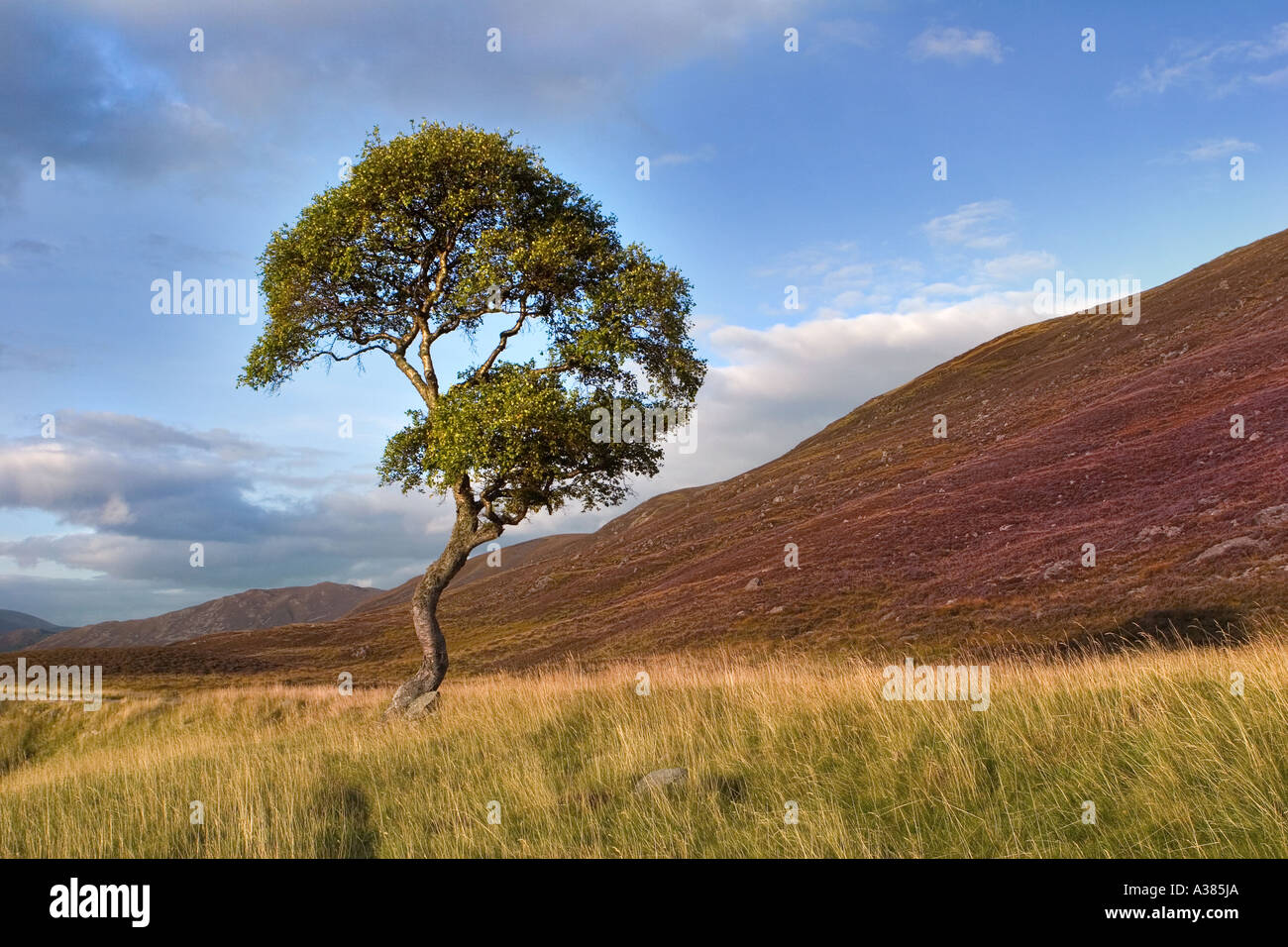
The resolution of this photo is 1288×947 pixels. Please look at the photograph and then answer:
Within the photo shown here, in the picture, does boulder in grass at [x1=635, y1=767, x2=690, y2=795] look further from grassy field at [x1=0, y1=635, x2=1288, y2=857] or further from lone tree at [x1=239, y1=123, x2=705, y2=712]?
lone tree at [x1=239, y1=123, x2=705, y2=712]

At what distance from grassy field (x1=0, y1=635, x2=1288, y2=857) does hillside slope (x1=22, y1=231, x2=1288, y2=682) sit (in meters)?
19.2

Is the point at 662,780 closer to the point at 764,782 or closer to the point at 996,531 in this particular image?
the point at 764,782

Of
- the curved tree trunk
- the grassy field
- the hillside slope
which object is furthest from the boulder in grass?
the hillside slope

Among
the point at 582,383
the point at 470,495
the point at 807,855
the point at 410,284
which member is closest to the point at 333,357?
the point at 410,284

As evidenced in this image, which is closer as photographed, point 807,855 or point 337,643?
point 807,855

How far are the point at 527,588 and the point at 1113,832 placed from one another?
100845 mm

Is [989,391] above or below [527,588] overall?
above

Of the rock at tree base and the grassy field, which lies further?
the rock at tree base

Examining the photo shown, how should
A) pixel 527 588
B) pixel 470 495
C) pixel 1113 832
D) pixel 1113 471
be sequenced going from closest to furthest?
1. pixel 1113 832
2. pixel 470 495
3. pixel 1113 471
4. pixel 527 588

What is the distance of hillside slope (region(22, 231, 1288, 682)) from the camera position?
3039 centimetres

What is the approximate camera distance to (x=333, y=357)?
22.5 meters

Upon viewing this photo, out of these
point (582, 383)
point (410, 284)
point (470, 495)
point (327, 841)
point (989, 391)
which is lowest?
point (327, 841)

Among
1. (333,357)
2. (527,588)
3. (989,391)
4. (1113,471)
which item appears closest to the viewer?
(333,357)
